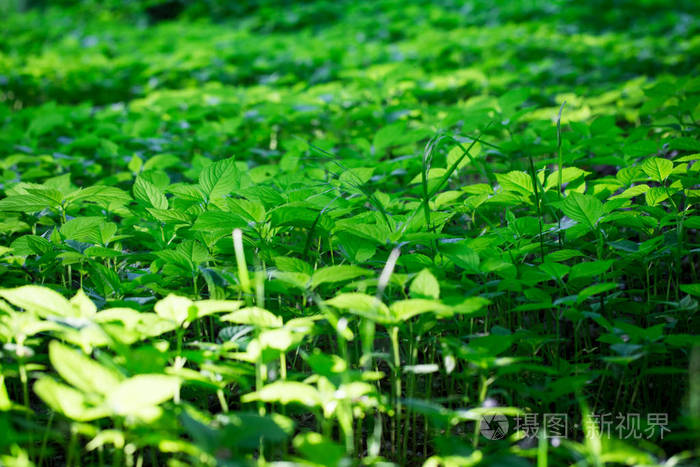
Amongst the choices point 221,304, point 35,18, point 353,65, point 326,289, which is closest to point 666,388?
point 326,289

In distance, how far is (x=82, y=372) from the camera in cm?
74

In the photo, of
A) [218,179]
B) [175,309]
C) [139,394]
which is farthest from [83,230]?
[139,394]

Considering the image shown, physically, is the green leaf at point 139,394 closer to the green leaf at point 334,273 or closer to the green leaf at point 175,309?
the green leaf at point 175,309

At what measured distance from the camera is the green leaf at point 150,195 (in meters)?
1.38

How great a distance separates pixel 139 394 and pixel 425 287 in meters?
0.52

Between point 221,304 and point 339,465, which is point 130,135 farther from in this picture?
point 339,465

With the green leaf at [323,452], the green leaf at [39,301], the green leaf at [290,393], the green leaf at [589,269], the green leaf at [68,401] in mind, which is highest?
the green leaf at [39,301]

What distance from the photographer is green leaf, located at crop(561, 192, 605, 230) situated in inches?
47.1

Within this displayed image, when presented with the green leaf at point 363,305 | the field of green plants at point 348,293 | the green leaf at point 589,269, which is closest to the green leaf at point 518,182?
the field of green plants at point 348,293

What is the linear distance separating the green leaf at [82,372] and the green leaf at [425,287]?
0.53 m

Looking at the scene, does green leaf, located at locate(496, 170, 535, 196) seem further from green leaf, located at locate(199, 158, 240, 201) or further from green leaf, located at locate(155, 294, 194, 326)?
green leaf, located at locate(155, 294, 194, 326)

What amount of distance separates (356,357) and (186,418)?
0.59 m

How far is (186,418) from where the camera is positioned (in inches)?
27.8

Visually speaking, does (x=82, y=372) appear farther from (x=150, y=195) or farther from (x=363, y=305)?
(x=150, y=195)
